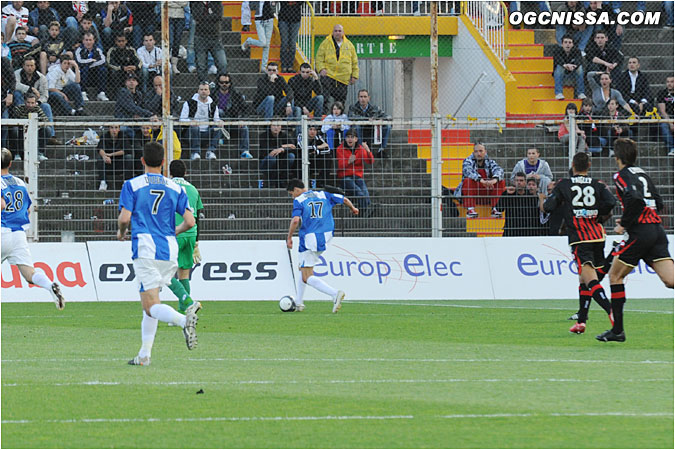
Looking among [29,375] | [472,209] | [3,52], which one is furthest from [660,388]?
[3,52]

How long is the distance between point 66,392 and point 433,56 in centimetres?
1418

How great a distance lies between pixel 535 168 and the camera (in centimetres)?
2253

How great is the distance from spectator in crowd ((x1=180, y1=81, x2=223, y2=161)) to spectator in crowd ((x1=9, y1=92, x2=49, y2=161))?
254 cm

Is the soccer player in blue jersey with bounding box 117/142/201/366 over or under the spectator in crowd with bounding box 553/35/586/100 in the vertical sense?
under

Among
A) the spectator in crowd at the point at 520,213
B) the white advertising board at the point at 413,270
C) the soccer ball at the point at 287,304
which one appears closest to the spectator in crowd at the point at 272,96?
the white advertising board at the point at 413,270

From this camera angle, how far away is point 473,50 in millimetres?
30203

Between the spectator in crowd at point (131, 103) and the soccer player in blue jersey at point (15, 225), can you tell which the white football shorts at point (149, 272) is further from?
the spectator in crowd at point (131, 103)

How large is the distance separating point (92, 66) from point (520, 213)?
384 inches

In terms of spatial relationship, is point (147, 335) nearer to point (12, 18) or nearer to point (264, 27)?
point (12, 18)

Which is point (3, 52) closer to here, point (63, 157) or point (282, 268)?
point (63, 157)

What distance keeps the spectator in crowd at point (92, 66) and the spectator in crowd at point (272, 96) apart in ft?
11.6

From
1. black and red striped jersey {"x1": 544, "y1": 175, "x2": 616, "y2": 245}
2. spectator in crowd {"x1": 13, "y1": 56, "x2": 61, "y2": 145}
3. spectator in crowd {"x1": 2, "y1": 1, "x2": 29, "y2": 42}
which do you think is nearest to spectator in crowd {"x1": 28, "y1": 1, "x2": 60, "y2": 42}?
spectator in crowd {"x1": 2, "y1": 1, "x2": 29, "y2": 42}

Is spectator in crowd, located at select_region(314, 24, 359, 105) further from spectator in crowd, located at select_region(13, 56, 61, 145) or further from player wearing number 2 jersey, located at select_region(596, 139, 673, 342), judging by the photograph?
player wearing number 2 jersey, located at select_region(596, 139, 673, 342)

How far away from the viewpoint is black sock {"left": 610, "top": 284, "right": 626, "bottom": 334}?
1286 cm
